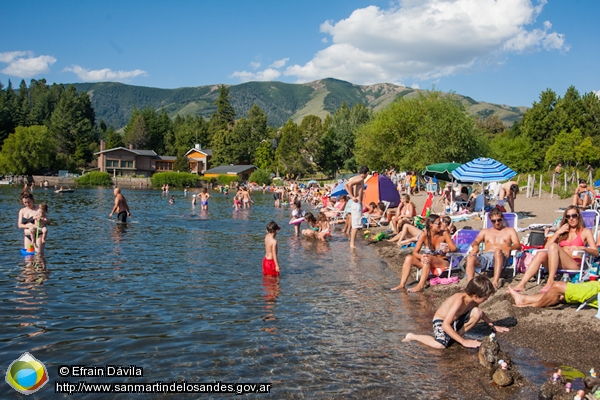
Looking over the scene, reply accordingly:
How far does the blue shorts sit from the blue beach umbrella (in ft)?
34.1

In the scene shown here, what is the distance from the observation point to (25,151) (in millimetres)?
77625

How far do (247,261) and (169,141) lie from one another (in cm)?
10469

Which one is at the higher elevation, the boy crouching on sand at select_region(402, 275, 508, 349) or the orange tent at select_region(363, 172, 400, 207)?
the orange tent at select_region(363, 172, 400, 207)

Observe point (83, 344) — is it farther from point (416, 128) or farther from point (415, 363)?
point (416, 128)

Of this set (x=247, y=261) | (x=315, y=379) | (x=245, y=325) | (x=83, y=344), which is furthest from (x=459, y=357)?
(x=247, y=261)

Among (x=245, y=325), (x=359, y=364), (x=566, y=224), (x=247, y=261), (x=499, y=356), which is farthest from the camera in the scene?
(x=247, y=261)

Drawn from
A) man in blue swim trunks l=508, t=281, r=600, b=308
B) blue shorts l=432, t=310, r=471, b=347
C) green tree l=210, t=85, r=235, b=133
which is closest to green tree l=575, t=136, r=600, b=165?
man in blue swim trunks l=508, t=281, r=600, b=308

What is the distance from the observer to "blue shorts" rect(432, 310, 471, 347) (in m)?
6.36

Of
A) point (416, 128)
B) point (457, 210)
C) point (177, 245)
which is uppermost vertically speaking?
point (416, 128)

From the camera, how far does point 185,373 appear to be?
5668 mm

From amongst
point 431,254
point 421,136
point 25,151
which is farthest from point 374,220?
point 25,151

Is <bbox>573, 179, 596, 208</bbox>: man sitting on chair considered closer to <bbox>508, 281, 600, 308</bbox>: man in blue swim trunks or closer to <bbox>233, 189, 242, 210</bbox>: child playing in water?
<bbox>508, 281, 600, 308</bbox>: man in blue swim trunks

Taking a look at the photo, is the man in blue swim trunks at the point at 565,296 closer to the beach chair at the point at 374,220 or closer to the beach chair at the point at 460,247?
the beach chair at the point at 460,247

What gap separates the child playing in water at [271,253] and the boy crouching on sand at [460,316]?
4.12 metres
